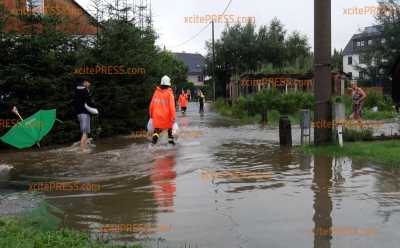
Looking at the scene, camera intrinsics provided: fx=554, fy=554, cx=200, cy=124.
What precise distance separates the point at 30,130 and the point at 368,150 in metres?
→ 8.30

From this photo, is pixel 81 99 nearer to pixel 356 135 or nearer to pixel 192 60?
pixel 356 135

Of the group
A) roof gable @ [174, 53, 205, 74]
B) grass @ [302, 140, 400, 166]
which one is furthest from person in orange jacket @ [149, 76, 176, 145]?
roof gable @ [174, 53, 205, 74]

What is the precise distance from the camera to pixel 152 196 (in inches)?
321

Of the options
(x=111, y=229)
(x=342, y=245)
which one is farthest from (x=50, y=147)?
(x=342, y=245)

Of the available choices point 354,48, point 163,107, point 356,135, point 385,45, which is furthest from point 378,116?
point 354,48

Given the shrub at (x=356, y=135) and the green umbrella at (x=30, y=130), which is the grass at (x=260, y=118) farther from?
the green umbrella at (x=30, y=130)

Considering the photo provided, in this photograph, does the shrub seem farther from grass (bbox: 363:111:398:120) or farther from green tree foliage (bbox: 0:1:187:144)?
grass (bbox: 363:111:398:120)

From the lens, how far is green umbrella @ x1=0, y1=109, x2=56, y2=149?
1400 centimetres

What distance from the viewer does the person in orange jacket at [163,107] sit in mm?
13602

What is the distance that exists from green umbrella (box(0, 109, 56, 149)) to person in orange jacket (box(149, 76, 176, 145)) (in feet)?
8.91

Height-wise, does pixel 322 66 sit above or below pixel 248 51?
below

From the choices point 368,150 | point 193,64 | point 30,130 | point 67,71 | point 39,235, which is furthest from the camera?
point 193,64

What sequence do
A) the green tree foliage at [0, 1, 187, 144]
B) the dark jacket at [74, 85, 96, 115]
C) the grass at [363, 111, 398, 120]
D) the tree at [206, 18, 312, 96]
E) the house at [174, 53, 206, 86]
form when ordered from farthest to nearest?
the house at [174, 53, 206, 86], the tree at [206, 18, 312, 96], the grass at [363, 111, 398, 120], the green tree foliage at [0, 1, 187, 144], the dark jacket at [74, 85, 96, 115]

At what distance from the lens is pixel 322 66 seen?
12.8 m
